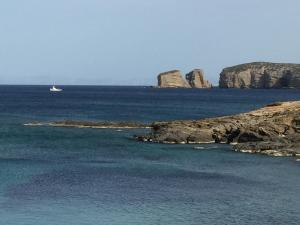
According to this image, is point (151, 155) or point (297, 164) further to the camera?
point (151, 155)

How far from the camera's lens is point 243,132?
82.2 metres

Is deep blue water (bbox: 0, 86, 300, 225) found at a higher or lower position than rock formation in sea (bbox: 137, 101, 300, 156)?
lower

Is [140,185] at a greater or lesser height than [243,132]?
lesser

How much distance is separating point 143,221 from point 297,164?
29.6m

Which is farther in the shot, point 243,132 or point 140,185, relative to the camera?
point 243,132

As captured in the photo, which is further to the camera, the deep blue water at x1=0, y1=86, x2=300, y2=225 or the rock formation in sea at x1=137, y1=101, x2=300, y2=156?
the rock formation in sea at x1=137, y1=101, x2=300, y2=156

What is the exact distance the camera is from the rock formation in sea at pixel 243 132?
7581 cm

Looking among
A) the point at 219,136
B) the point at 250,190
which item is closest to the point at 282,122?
the point at 219,136

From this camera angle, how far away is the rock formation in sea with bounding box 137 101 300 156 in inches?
2985

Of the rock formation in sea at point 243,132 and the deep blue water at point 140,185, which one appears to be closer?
the deep blue water at point 140,185

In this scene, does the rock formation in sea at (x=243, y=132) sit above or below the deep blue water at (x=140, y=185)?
above

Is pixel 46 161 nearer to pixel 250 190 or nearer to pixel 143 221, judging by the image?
pixel 250 190

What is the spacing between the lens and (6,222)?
122 feet

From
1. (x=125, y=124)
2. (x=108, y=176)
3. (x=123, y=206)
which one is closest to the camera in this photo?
(x=123, y=206)
